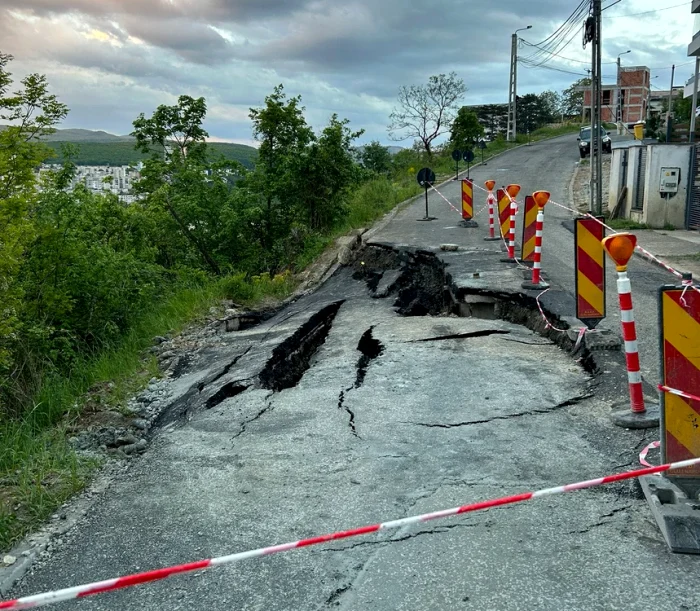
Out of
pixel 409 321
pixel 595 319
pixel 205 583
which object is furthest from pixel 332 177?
→ pixel 205 583

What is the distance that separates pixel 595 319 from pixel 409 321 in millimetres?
2635

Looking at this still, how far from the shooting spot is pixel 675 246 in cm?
1401

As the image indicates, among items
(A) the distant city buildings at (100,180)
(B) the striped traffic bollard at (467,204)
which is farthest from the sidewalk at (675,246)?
(A) the distant city buildings at (100,180)

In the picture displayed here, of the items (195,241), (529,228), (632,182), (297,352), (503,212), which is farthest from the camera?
(632,182)

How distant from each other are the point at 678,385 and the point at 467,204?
13.0 metres

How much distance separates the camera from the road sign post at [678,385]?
340 centimetres

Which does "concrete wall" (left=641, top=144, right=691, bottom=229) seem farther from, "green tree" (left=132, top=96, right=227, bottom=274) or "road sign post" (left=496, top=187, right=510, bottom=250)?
"green tree" (left=132, top=96, right=227, bottom=274)

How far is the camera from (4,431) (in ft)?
18.2

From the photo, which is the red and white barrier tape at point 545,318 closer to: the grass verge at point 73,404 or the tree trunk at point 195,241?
the grass verge at point 73,404

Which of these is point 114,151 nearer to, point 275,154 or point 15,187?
point 275,154

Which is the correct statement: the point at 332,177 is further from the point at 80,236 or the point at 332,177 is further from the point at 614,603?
the point at 614,603

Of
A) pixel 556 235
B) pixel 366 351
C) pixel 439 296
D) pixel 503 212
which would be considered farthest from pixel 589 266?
pixel 556 235

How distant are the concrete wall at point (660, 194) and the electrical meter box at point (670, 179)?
12cm

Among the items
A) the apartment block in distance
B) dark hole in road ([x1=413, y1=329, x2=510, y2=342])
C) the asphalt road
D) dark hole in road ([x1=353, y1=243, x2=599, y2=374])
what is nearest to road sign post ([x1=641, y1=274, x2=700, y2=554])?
the asphalt road
